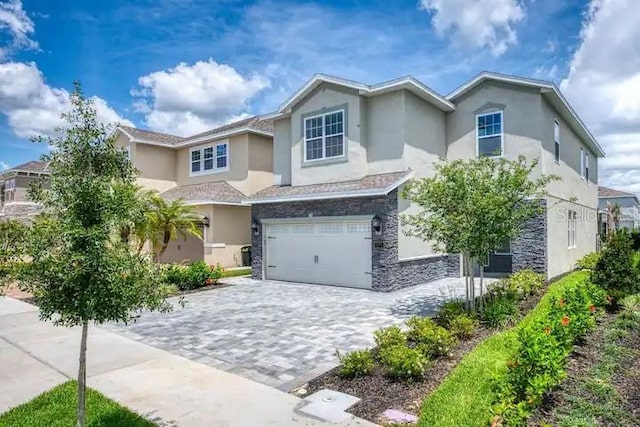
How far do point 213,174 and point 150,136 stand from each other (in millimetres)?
4765

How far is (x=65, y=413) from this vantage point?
507 centimetres

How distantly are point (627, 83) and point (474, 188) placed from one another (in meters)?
14.8

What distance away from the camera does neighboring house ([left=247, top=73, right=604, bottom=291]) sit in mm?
14375

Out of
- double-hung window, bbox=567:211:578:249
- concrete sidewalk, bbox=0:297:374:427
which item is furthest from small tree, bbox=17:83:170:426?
double-hung window, bbox=567:211:578:249

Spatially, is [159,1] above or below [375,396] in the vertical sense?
above

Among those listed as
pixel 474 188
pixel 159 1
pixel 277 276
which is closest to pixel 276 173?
pixel 277 276

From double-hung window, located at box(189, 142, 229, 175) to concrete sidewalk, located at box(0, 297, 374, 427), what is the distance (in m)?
14.4

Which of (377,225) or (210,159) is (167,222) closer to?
(210,159)

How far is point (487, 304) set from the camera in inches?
399

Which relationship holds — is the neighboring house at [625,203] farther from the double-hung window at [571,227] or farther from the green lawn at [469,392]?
the green lawn at [469,392]

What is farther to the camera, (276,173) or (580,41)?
(276,173)

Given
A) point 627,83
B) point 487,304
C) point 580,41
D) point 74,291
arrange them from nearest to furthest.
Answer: point 74,291
point 487,304
point 580,41
point 627,83

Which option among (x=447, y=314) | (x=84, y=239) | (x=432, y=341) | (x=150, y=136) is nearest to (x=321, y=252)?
(x=447, y=314)

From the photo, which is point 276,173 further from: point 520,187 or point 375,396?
point 375,396
